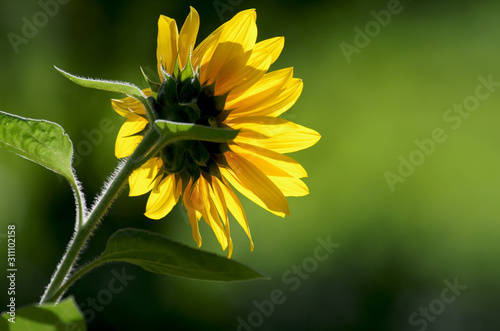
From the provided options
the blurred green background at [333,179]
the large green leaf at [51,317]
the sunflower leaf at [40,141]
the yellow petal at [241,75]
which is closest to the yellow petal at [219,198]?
the yellow petal at [241,75]

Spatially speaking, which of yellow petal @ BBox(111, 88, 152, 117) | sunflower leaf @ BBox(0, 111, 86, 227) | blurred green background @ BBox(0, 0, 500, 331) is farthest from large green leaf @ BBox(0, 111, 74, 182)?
blurred green background @ BBox(0, 0, 500, 331)

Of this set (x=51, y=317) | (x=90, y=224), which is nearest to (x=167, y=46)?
(x=90, y=224)

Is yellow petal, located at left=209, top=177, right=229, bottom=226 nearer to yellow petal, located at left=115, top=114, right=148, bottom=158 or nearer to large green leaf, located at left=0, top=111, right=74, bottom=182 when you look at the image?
yellow petal, located at left=115, top=114, right=148, bottom=158

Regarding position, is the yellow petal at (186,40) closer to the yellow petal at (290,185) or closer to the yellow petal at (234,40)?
the yellow petal at (234,40)

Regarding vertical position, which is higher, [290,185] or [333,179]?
[290,185]

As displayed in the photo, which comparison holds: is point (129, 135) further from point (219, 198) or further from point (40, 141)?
point (40, 141)

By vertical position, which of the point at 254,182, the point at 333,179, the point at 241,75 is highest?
the point at 241,75
